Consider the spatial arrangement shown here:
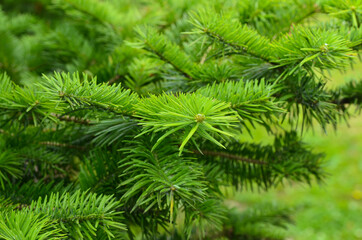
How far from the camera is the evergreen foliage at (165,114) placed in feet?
1.53

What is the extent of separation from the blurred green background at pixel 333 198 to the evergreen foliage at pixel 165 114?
4.84 feet

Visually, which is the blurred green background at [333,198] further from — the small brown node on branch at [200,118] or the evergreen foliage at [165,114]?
the small brown node on branch at [200,118]

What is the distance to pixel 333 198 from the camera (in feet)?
9.14

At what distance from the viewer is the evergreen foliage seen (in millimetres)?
468

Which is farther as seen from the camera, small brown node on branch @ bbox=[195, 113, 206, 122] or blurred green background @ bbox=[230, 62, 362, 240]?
blurred green background @ bbox=[230, 62, 362, 240]

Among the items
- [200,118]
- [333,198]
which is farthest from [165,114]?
[333,198]

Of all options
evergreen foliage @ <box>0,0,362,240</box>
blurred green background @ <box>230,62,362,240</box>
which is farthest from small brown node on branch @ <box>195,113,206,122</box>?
blurred green background @ <box>230,62,362,240</box>

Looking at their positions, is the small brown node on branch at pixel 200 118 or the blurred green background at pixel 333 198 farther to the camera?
the blurred green background at pixel 333 198

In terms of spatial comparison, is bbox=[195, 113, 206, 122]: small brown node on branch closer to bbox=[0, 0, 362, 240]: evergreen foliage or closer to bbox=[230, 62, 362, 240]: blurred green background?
bbox=[0, 0, 362, 240]: evergreen foliage

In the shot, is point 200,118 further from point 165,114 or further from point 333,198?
point 333,198

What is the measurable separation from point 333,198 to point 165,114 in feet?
9.05

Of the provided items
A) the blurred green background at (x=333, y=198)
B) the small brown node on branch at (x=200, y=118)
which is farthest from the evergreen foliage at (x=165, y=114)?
the blurred green background at (x=333, y=198)

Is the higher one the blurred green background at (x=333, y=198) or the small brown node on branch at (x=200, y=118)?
the blurred green background at (x=333, y=198)

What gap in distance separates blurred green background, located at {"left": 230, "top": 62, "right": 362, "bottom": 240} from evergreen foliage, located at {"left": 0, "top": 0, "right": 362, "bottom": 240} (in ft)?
4.84
